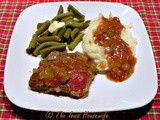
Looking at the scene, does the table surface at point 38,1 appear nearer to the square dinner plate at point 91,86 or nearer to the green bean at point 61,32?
the square dinner plate at point 91,86

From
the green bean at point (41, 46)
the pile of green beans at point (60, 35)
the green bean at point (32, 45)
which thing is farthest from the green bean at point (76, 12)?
the green bean at point (32, 45)

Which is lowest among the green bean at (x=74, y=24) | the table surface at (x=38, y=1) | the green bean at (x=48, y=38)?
the table surface at (x=38, y=1)

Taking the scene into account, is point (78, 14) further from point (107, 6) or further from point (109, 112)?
point (109, 112)

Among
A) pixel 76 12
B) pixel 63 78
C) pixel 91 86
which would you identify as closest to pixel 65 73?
pixel 63 78

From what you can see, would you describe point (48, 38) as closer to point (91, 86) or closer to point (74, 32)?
point (74, 32)

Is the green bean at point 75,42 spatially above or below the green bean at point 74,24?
below

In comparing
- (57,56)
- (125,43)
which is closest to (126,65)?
(125,43)

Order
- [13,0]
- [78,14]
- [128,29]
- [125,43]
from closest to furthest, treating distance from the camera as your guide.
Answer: [125,43], [128,29], [78,14], [13,0]

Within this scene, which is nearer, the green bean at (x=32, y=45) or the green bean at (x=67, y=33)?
the green bean at (x=32, y=45)
